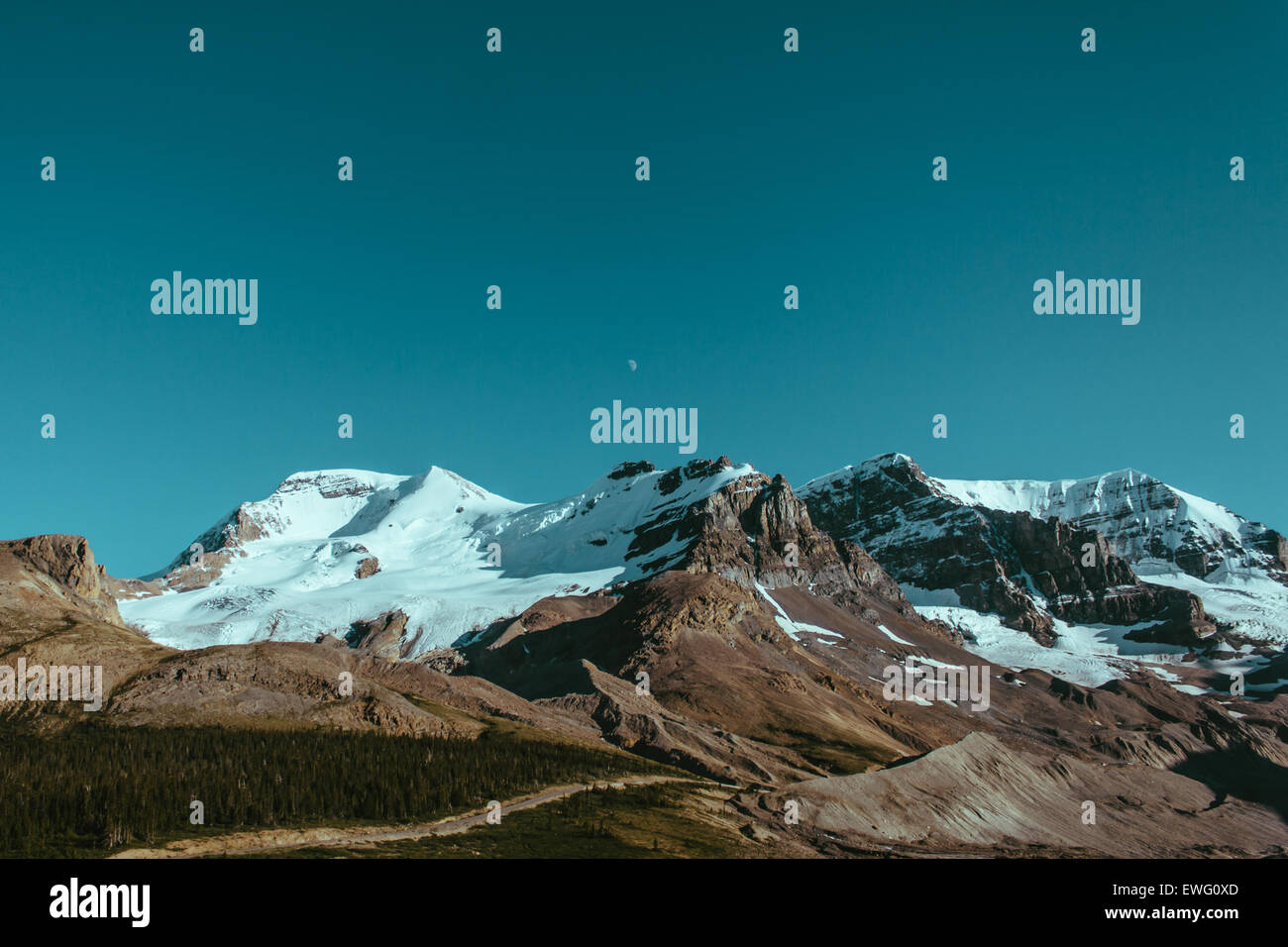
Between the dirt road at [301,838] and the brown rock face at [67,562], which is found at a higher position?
the brown rock face at [67,562]

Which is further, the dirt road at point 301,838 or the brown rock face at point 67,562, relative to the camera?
the brown rock face at point 67,562
